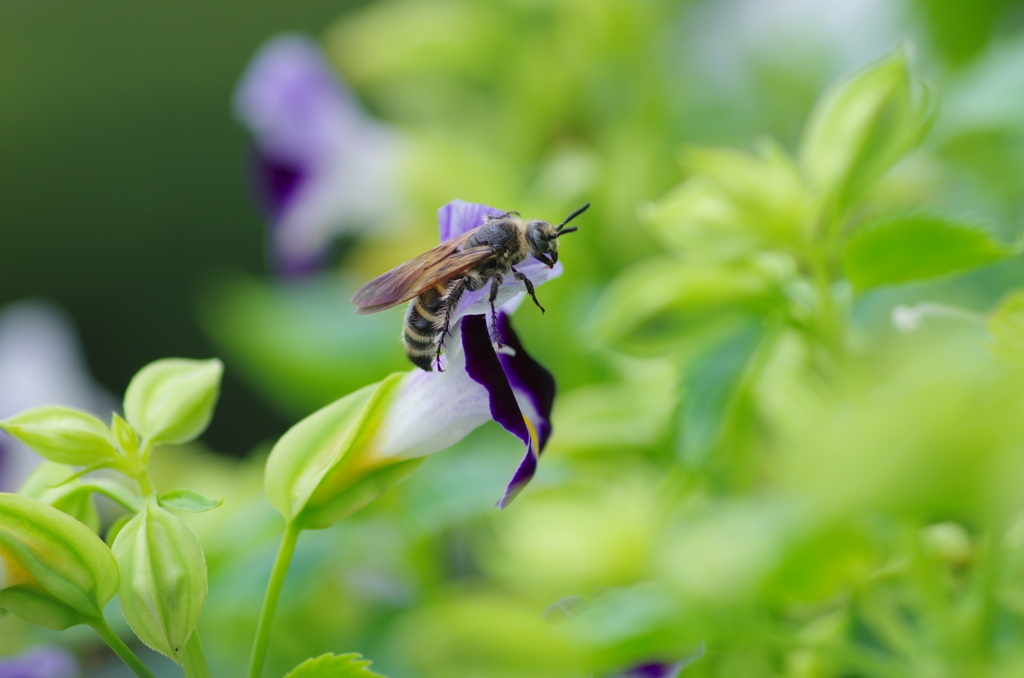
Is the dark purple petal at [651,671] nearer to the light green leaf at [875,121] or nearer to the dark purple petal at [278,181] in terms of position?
the light green leaf at [875,121]

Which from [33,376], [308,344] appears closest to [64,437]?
[308,344]

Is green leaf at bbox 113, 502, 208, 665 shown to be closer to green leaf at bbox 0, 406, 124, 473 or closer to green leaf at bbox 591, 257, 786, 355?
green leaf at bbox 0, 406, 124, 473

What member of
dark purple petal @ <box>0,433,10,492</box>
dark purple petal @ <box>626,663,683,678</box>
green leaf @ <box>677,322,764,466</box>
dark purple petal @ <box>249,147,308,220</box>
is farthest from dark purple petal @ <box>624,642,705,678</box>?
dark purple petal @ <box>249,147,308,220</box>

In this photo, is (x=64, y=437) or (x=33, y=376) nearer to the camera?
(x=64, y=437)

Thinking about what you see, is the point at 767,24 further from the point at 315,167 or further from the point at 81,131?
the point at 81,131

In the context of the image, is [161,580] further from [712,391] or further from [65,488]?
[712,391]

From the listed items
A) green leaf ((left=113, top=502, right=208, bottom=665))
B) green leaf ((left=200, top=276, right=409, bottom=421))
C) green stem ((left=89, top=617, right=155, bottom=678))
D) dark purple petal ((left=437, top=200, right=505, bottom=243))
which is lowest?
green stem ((left=89, top=617, right=155, bottom=678))
